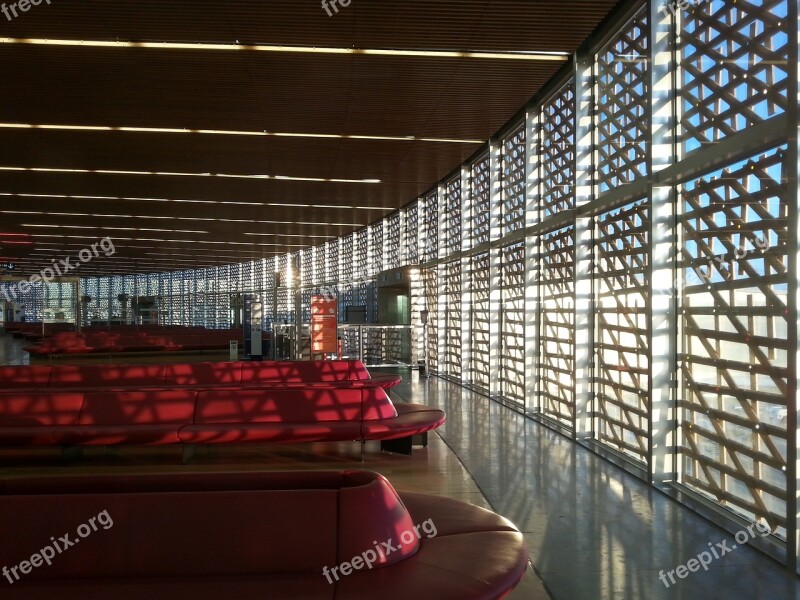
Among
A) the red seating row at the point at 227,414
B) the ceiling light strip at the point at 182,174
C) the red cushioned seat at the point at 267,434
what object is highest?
the ceiling light strip at the point at 182,174

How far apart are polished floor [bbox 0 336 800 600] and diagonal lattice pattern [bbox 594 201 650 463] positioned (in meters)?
0.46

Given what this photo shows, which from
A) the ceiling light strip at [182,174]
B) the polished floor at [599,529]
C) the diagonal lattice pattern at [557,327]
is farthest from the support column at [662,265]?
the ceiling light strip at [182,174]

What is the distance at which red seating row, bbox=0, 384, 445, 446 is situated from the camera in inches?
265

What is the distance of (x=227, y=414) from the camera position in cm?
720

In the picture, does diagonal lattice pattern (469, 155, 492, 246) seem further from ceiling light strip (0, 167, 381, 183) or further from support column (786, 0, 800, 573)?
support column (786, 0, 800, 573)

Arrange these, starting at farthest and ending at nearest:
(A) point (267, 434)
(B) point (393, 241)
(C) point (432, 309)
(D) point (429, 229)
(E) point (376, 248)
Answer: (E) point (376, 248) < (B) point (393, 241) < (D) point (429, 229) < (C) point (432, 309) < (A) point (267, 434)

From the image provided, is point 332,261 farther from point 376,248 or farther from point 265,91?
point 265,91

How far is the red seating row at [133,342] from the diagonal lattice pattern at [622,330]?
55.5ft

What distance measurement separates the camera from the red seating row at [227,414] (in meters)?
6.73

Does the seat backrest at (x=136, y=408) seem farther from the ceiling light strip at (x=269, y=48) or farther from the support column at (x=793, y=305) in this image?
the support column at (x=793, y=305)

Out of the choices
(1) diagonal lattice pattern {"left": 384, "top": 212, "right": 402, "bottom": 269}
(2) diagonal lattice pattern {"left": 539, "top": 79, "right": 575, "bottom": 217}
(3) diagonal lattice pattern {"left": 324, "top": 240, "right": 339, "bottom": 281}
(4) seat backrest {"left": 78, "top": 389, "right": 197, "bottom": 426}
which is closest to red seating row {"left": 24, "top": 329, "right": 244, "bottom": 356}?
(3) diagonal lattice pattern {"left": 324, "top": 240, "right": 339, "bottom": 281}

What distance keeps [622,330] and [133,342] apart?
1778 centimetres

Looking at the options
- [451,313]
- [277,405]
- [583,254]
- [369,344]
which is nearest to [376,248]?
[369,344]

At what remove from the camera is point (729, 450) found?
5.29 m
